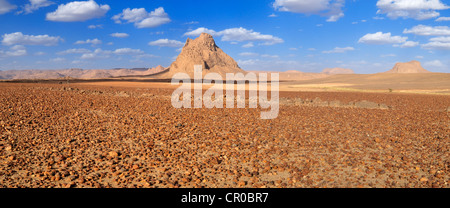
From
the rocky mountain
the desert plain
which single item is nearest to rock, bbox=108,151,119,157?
the desert plain

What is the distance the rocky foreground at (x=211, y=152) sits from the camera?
6297 mm

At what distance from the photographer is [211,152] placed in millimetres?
8430

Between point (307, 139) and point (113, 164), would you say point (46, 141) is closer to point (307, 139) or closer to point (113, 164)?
point (113, 164)

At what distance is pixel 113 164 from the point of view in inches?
282

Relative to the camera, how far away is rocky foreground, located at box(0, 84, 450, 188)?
630 centimetres
